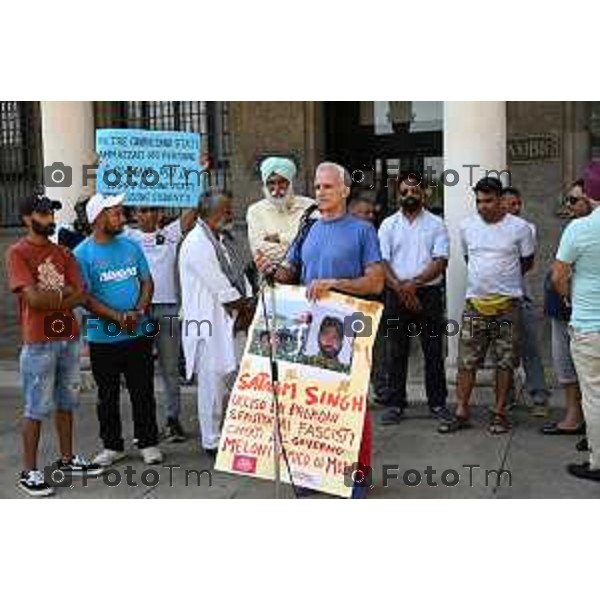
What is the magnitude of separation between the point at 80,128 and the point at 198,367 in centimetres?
306

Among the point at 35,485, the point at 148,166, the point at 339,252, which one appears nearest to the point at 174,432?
the point at 35,485

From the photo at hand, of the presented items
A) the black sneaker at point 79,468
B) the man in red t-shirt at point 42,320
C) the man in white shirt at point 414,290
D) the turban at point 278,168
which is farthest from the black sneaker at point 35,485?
the man in white shirt at point 414,290

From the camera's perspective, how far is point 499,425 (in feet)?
20.4

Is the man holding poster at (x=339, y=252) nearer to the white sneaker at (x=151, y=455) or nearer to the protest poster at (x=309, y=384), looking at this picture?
the protest poster at (x=309, y=384)

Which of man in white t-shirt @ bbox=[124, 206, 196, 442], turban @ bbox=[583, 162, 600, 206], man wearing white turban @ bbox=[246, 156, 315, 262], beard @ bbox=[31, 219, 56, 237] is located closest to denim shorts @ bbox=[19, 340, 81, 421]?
beard @ bbox=[31, 219, 56, 237]

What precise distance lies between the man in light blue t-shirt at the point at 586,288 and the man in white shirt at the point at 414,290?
4.38 ft

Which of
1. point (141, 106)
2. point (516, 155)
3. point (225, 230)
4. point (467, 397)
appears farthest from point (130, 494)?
point (141, 106)

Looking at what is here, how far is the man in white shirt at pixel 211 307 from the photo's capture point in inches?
222

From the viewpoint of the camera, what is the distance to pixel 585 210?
17.7 feet

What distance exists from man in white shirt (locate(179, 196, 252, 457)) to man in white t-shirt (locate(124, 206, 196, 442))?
42 cm

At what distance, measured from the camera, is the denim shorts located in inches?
205

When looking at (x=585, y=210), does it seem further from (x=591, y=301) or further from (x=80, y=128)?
(x=80, y=128)

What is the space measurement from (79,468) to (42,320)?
3.46ft

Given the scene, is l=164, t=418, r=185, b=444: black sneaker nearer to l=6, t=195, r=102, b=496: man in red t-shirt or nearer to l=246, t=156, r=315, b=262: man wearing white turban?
l=6, t=195, r=102, b=496: man in red t-shirt
